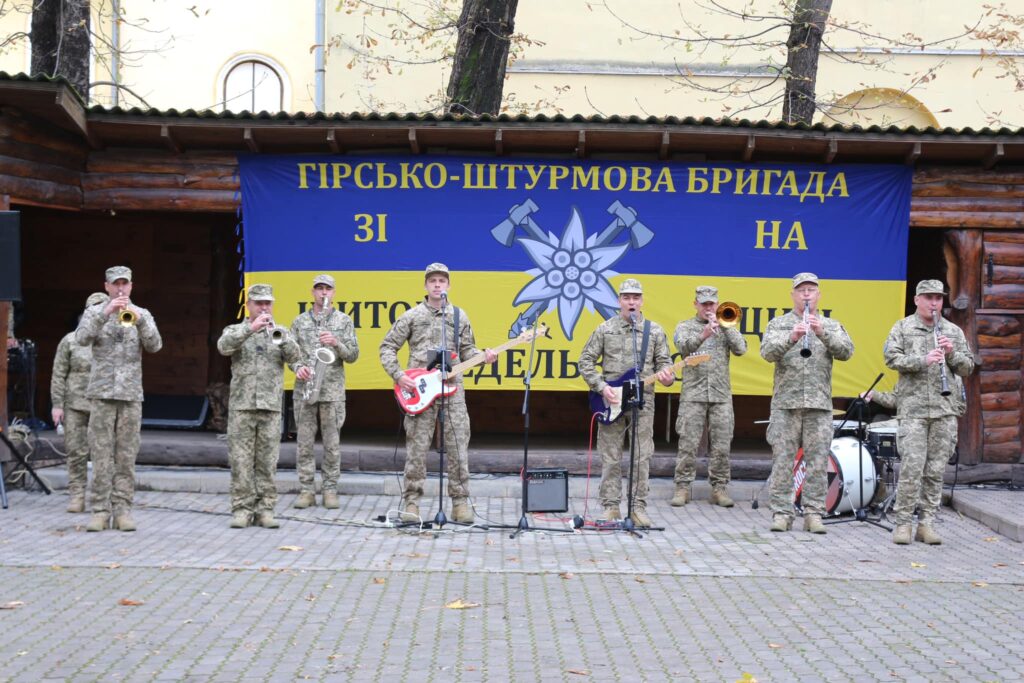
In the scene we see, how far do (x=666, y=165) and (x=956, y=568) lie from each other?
5382mm

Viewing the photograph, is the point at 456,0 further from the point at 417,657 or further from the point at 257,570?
the point at 417,657

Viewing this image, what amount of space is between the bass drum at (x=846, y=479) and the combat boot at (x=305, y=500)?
14.6 ft

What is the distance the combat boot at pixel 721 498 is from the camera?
11773 mm

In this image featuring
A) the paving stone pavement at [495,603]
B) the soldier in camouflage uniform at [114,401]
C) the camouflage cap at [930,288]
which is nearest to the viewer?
the paving stone pavement at [495,603]

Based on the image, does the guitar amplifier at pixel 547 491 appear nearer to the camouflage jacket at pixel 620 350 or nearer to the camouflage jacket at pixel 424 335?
the camouflage jacket at pixel 620 350

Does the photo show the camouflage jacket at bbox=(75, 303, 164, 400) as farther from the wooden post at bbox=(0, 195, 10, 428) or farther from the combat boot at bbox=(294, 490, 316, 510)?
the wooden post at bbox=(0, 195, 10, 428)

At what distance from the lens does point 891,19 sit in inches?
872

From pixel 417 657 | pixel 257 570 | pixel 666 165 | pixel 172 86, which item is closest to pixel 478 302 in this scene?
pixel 666 165

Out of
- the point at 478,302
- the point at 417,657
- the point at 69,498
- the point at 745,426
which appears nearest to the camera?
the point at 417,657

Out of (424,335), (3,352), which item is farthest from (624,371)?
(3,352)

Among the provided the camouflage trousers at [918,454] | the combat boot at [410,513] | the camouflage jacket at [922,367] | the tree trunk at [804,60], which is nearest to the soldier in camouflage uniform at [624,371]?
the combat boot at [410,513]

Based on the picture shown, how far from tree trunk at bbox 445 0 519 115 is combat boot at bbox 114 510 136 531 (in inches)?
290

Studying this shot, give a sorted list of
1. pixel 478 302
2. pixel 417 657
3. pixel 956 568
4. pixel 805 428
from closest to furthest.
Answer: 1. pixel 417 657
2. pixel 956 568
3. pixel 805 428
4. pixel 478 302

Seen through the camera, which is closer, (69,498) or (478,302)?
(69,498)
